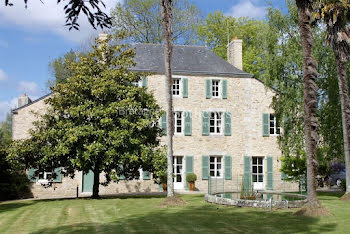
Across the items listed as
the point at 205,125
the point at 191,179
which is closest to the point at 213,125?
the point at 205,125

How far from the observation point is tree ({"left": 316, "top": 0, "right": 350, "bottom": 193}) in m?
18.1

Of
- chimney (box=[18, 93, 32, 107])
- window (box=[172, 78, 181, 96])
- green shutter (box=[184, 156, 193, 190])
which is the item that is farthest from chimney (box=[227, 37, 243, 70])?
chimney (box=[18, 93, 32, 107])

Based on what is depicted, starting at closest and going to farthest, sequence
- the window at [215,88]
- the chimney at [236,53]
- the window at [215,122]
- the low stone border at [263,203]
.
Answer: the low stone border at [263,203] < the window at [215,122] < the window at [215,88] < the chimney at [236,53]

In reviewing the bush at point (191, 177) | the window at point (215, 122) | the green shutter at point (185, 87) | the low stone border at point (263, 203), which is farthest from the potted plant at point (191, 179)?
the low stone border at point (263, 203)

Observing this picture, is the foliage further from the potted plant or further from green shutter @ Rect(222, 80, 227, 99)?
the potted plant

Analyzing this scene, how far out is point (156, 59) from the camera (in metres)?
28.7

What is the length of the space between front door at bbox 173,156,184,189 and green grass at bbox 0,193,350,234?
11465 millimetres

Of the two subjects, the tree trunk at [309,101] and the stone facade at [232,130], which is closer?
the tree trunk at [309,101]

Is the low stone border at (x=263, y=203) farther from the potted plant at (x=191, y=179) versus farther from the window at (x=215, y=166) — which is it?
the window at (x=215, y=166)

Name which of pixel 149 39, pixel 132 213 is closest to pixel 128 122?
pixel 132 213

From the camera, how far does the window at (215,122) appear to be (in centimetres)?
2819

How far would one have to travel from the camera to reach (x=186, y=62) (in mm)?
28859

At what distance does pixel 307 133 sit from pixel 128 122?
339 inches

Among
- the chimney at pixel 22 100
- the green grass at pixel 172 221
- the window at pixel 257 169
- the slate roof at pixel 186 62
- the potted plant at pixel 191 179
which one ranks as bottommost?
the green grass at pixel 172 221
